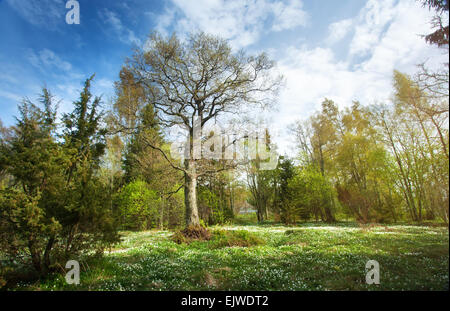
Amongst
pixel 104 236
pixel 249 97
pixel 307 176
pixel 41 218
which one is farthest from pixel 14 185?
pixel 307 176

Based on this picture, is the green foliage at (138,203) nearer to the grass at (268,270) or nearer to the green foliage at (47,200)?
the grass at (268,270)

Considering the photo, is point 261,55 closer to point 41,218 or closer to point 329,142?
point 41,218

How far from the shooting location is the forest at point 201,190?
15.8 feet

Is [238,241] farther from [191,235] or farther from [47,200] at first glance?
[47,200]

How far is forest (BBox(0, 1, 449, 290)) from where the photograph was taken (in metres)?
4.81

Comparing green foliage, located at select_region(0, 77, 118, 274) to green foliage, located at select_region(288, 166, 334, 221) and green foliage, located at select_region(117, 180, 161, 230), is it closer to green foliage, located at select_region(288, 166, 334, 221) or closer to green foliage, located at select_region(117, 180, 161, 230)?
green foliage, located at select_region(117, 180, 161, 230)

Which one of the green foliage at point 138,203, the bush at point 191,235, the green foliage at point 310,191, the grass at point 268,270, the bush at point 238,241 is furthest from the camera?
the green foliage at point 310,191

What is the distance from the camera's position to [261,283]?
510cm

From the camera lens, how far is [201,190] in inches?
992

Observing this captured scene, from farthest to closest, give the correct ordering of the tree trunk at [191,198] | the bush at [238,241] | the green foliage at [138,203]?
the green foliage at [138,203], the tree trunk at [191,198], the bush at [238,241]

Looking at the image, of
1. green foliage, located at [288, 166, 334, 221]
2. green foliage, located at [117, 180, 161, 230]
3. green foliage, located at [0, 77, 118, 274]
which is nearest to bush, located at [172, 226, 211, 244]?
green foliage, located at [0, 77, 118, 274]

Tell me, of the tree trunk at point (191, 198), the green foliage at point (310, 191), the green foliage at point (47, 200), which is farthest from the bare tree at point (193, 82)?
the green foliage at point (310, 191)

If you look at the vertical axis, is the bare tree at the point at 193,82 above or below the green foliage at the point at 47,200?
above
